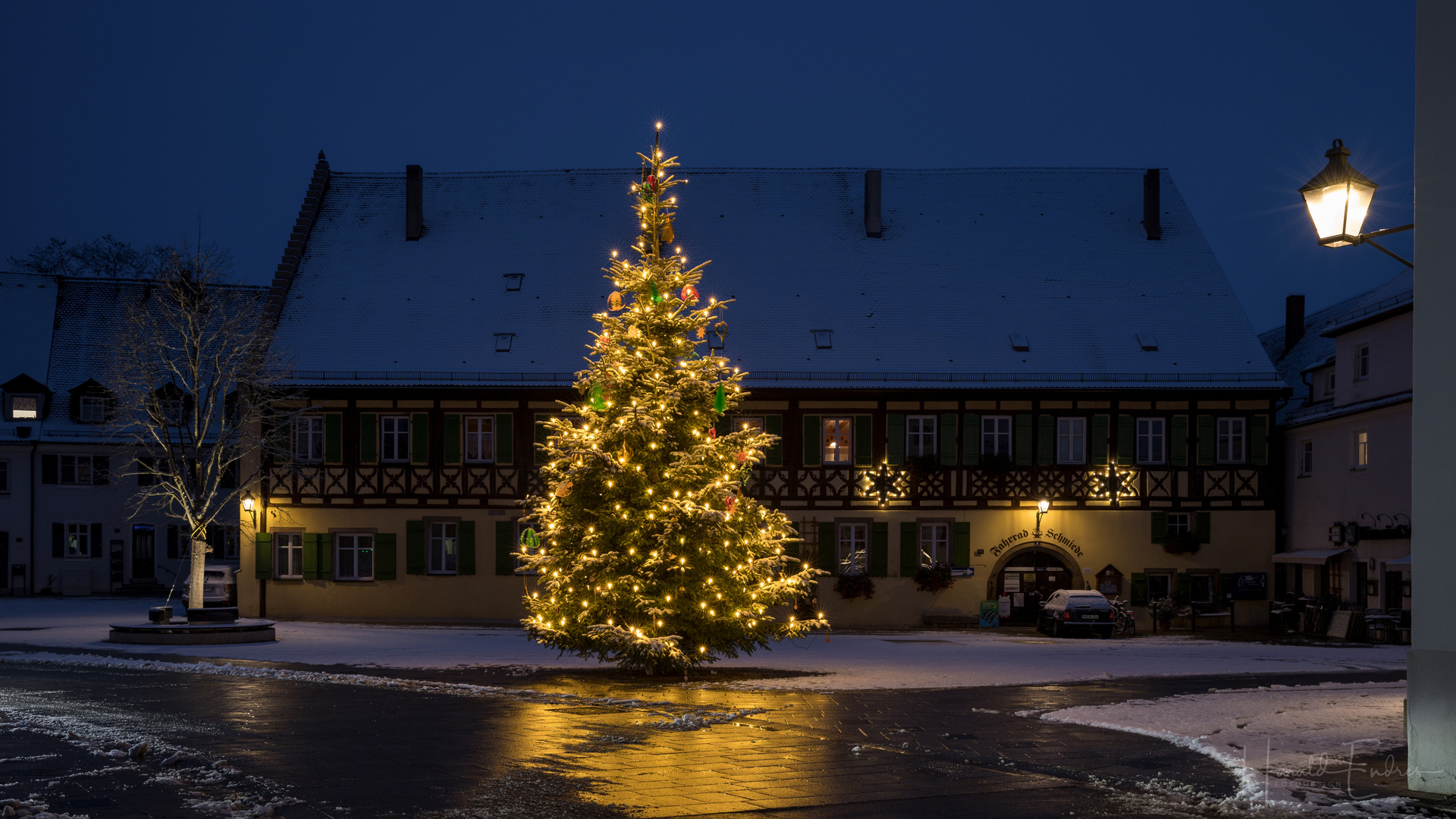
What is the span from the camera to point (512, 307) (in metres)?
36.7

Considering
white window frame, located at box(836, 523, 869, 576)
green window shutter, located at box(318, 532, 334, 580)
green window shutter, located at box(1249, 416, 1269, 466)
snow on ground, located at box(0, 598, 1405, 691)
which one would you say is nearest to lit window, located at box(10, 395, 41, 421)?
snow on ground, located at box(0, 598, 1405, 691)

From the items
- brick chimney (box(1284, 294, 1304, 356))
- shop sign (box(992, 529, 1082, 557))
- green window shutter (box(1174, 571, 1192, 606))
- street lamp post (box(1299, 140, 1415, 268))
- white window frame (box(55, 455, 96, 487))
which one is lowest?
green window shutter (box(1174, 571, 1192, 606))

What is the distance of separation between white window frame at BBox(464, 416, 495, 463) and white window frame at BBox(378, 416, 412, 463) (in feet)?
4.98

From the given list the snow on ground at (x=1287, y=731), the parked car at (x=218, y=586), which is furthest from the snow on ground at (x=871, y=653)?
the snow on ground at (x=1287, y=731)

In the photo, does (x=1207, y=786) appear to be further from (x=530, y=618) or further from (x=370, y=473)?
(x=370, y=473)

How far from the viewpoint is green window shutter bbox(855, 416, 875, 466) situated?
115ft

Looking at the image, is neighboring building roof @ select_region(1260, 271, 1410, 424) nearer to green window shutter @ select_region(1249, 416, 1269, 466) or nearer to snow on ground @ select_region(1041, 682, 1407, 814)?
green window shutter @ select_region(1249, 416, 1269, 466)

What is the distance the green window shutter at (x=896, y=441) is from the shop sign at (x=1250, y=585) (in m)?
9.18

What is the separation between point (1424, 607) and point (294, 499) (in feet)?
98.7

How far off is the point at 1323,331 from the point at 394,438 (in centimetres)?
2434

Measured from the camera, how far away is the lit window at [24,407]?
45031 mm

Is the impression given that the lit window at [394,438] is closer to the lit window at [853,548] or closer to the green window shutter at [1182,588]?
the lit window at [853,548]

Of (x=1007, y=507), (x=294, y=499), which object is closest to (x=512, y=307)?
(x=294, y=499)

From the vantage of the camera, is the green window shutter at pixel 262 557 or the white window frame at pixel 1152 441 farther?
the white window frame at pixel 1152 441
